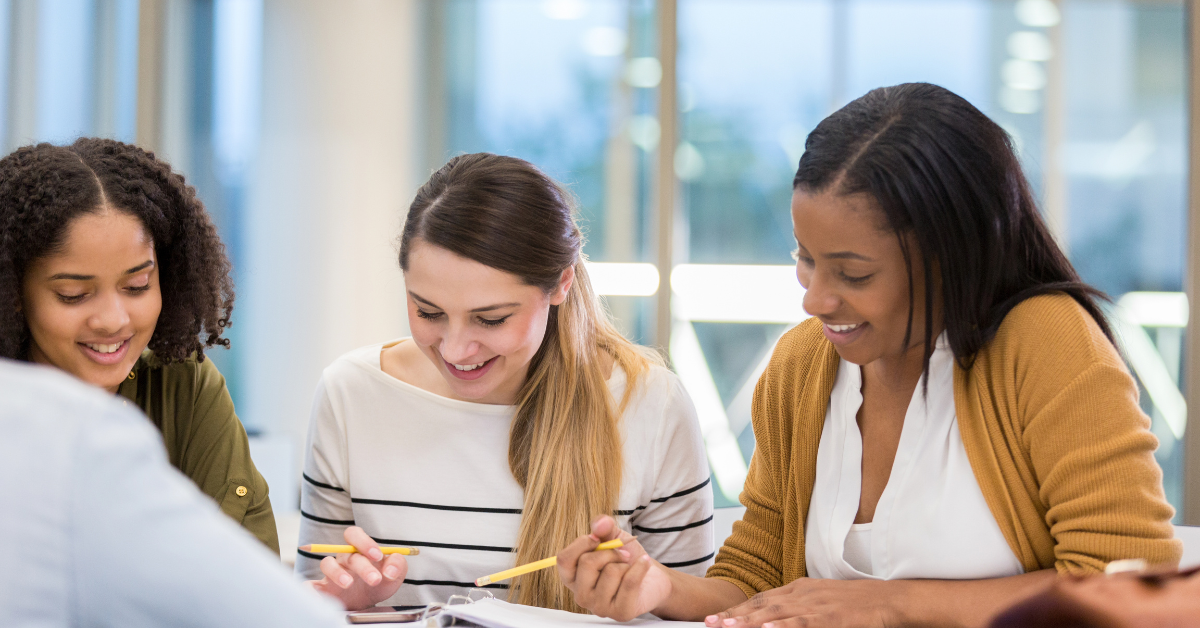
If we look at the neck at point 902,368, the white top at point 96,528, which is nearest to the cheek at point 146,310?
the white top at point 96,528

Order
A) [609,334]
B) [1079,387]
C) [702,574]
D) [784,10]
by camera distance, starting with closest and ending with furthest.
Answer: [1079,387] → [702,574] → [609,334] → [784,10]

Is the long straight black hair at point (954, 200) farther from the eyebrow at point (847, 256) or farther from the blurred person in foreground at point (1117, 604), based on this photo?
the blurred person in foreground at point (1117, 604)

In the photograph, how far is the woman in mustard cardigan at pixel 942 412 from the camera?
3.39 feet

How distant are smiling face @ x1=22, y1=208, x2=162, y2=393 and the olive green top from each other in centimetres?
11

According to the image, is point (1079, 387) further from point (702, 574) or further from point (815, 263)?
point (702, 574)

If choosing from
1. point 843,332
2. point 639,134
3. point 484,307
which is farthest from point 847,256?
point 639,134

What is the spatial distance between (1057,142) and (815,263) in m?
3.30

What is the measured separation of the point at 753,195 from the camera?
3930 mm

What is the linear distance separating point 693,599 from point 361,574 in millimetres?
453

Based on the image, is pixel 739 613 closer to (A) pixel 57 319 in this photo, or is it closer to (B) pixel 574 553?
(B) pixel 574 553

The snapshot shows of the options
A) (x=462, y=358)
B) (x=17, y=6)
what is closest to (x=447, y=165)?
(x=462, y=358)

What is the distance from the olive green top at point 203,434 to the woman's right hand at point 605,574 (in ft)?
1.87

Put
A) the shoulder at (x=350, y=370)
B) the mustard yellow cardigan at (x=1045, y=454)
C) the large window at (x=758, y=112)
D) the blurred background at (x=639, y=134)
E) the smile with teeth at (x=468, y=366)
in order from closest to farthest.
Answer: the mustard yellow cardigan at (x=1045, y=454), the smile with teeth at (x=468, y=366), the shoulder at (x=350, y=370), the blurred background at (x=639, y=134), the large window at (x=758, y=112)

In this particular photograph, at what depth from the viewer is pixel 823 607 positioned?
109 cm
